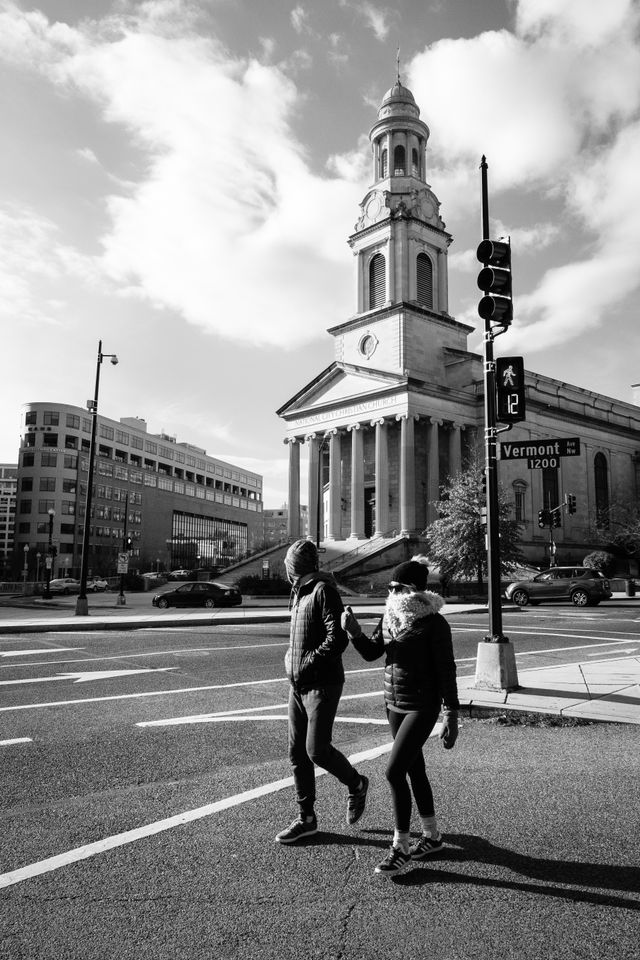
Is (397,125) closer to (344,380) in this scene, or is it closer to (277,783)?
(344,380)

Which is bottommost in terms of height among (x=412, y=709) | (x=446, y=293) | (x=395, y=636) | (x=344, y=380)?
(x=412, y=709)

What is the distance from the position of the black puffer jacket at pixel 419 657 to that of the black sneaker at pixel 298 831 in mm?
1011

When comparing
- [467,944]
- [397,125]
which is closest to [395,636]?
[467,944]

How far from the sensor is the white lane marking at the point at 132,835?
422cm

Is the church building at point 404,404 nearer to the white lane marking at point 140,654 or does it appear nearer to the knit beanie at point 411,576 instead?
the white lane marking at point 140,654

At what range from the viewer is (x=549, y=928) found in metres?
3.61

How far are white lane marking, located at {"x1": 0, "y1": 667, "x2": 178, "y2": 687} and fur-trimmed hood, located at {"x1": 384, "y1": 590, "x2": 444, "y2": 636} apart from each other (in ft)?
25.9

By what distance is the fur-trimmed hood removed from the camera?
4805 millimetres

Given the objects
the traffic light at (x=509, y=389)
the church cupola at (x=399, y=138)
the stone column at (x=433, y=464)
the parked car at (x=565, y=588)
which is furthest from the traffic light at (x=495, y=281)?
the church cupola at (x=399, y=138)

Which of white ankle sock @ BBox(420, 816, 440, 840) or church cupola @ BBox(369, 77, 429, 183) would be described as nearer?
white ankle sock @ BBox(420, 816, 440, 840)

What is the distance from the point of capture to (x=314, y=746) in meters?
4.82

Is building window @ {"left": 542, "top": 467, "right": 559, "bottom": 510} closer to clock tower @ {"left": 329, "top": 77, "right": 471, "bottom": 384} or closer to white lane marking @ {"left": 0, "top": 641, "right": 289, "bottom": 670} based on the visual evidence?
clock tower @ {"left": 329, "top": 77, "right": 471, "bottom": 384}

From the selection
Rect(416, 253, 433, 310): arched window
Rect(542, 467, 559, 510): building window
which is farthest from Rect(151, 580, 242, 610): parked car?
Rect(542, 467, 559, 510): building window

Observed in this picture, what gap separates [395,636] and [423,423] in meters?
48.6
